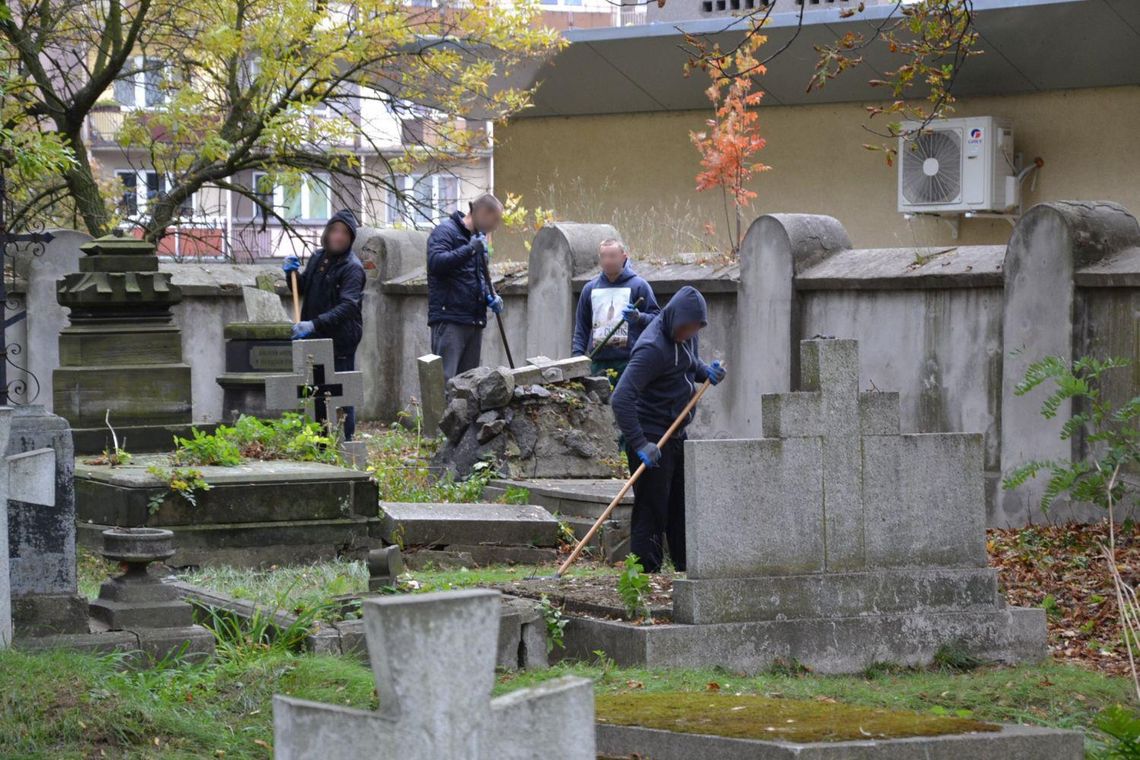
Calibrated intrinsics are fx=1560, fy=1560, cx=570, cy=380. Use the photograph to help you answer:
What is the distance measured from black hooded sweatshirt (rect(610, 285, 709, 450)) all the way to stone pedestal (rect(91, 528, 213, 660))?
3228mm

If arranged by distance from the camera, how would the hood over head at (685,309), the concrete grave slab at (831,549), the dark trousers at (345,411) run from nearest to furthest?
the concrete grave slab at (831,549), the hood over head at (685,309), the dark trousers at (345,411)

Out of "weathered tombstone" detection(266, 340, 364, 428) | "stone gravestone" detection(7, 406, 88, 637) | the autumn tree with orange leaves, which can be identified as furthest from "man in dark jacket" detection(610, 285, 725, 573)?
the autumn tree with orange leaves

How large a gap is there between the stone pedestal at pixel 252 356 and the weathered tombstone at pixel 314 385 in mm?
1497

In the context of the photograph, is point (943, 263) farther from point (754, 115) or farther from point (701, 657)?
point (754, 115)

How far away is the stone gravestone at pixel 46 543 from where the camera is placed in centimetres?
650

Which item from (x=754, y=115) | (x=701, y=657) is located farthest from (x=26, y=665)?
(x=754, y=115)

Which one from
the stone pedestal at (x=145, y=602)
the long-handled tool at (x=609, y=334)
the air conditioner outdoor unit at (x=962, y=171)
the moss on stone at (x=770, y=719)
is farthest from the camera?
the air conditioner outdoor unit at (x=962, y=171)

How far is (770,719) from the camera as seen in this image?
5434mm

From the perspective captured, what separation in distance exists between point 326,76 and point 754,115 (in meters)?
5.25

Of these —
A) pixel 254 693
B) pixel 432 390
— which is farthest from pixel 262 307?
pixel 254 693

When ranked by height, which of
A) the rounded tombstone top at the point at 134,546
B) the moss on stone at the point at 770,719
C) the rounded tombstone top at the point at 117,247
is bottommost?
the moss on stone at the point at 770,719

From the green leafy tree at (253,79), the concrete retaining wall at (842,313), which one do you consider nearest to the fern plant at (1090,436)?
the concrete retaining wall at (842,313)

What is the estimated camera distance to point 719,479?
7.46 meters

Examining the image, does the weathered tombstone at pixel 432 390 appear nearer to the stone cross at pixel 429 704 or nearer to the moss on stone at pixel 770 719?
the moss on stone at pixel 770 719
